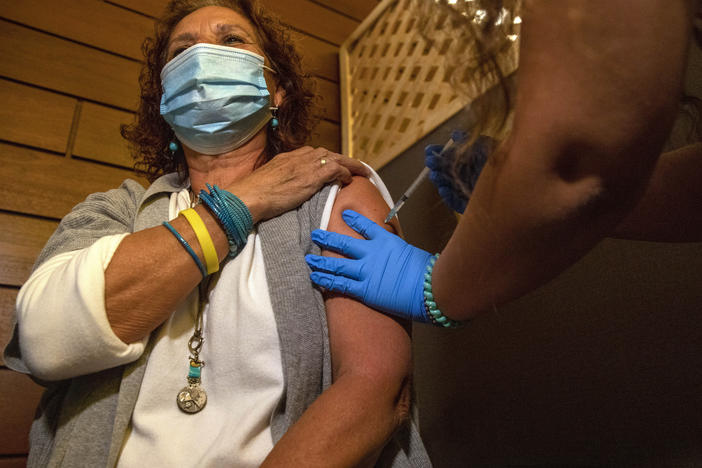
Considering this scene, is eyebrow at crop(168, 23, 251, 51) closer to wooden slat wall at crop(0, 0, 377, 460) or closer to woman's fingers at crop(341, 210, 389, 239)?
wooden slat wall at crop(0, 0, 377, 460)

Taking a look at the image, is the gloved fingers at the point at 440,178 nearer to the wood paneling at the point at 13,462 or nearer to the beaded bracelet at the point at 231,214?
the beaded bracelet at the point at 231,214

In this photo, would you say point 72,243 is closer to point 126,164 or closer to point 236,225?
point 236,225

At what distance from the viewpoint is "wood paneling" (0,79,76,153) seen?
4.43ft

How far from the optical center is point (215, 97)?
3.09ft

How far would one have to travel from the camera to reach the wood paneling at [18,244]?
127 cm

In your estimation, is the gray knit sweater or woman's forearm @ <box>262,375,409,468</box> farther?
the gray knit sweater

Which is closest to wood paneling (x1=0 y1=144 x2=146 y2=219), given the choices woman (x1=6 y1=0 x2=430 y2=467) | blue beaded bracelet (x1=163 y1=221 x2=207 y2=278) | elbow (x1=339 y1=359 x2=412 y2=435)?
woman (x1=6 y1=0 x2=430 y2=467)

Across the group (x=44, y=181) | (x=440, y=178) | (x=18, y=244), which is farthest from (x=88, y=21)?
(x=440, y=178)

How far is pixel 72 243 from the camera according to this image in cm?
77

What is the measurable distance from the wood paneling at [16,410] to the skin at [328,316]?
2.72ft

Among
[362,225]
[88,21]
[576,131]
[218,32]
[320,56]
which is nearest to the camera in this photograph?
[576,131]

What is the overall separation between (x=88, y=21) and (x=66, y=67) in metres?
0.21

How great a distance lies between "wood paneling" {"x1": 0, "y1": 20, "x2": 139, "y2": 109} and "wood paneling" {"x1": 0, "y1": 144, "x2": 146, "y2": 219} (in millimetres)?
259

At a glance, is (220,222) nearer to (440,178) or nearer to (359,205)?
(359,205)
